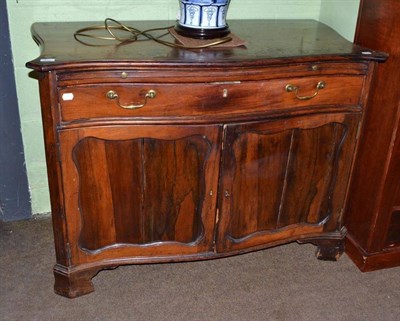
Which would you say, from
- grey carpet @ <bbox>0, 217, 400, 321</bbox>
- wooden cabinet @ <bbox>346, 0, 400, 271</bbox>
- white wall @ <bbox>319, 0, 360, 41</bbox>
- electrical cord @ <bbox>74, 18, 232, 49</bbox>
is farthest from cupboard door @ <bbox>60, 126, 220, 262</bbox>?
white wall @ <bbox>319, 0, 360, 41</bbox>

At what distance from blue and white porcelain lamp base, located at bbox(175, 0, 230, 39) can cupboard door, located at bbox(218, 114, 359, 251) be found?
1.20 feet

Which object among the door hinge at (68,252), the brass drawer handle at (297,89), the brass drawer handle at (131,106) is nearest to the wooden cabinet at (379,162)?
the brass drawer handle at (297,89)

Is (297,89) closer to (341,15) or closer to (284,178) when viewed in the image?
(284,178)

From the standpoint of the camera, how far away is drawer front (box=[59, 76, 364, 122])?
5.02 ft

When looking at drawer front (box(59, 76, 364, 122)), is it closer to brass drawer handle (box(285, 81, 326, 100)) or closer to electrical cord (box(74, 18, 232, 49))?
brass drawer handle (box(285, 81, 326, 100))

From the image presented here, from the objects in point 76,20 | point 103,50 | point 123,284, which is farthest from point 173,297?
point 76,20

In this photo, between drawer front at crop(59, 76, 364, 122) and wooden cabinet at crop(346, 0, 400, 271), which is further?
wooden cabinet at crop(346, 0, 400, 271)

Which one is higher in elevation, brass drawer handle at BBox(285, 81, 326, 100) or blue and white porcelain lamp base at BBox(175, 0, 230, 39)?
blue and white porcelain lamp base at BBox(175, 0, 230, 39)

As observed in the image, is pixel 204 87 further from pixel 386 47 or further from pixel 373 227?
pixel 373 227

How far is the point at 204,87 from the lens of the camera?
158 cm

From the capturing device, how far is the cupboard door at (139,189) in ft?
5.32

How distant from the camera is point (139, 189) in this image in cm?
172

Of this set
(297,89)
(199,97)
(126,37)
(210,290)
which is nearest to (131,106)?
(199,97)

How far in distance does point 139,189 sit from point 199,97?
39 cm
